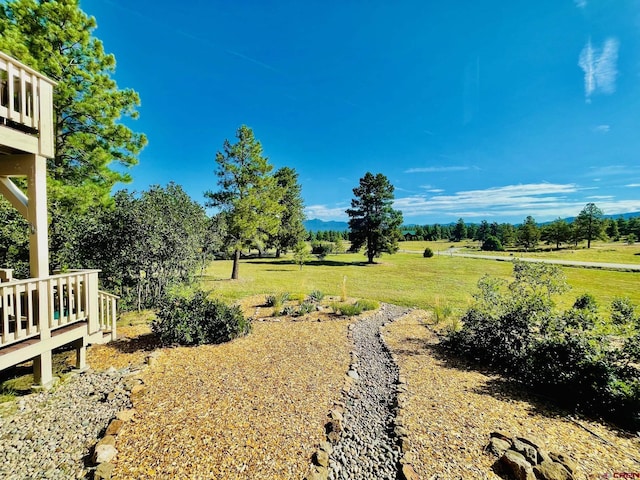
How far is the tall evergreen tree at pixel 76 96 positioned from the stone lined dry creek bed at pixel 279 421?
5.33 m

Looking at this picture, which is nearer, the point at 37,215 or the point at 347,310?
the point at 37,215

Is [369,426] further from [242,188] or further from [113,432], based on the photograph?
[242,188]

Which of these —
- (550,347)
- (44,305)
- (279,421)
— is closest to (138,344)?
(44,305)

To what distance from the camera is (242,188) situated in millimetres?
15727

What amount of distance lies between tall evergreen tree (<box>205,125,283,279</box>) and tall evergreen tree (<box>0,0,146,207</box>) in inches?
266

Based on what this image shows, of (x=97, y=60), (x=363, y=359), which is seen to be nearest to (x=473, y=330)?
(x=363, y=359)

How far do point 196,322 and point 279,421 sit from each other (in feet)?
11.3

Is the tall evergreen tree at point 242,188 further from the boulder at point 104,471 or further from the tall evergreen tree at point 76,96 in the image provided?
the boulder at point 104,471

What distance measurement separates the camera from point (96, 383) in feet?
13.9

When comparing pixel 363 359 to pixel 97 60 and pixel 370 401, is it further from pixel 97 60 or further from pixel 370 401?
pixel 97 60

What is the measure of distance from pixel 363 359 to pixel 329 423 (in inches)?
91.2

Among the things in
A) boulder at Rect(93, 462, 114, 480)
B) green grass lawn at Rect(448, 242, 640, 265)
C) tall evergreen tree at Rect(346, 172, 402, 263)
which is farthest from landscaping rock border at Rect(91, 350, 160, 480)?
green grass lawn at Rect(448, 242, 640, 265)

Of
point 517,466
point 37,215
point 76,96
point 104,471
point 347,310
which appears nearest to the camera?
point 104,471

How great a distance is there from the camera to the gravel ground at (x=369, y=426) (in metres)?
2.79
